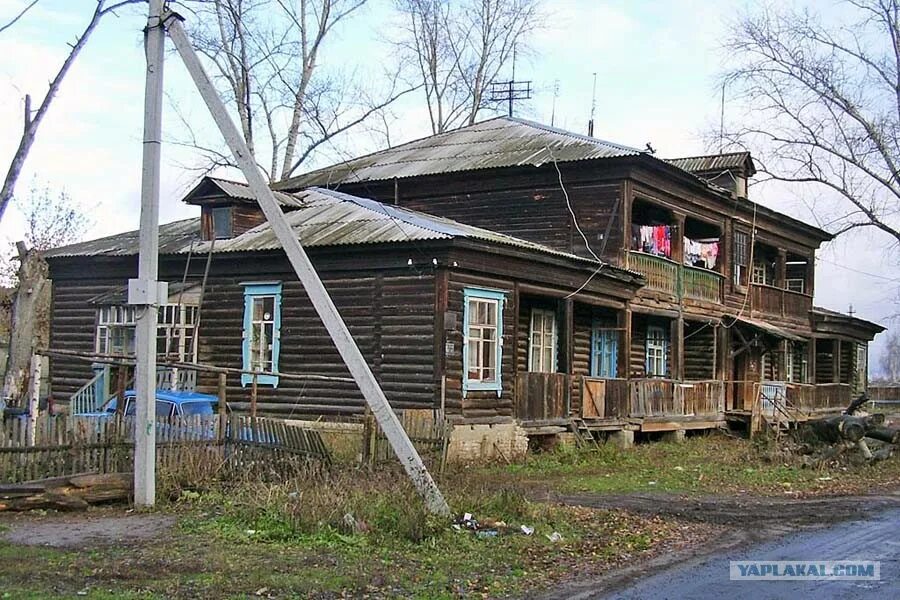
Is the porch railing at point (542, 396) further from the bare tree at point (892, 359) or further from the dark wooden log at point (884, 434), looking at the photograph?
the bare tree at point (892, 359)

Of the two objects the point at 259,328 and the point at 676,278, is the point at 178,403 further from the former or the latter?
the point at 676,278

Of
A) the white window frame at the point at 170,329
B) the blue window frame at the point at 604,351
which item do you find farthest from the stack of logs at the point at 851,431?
the white window frame at the point at 170,329

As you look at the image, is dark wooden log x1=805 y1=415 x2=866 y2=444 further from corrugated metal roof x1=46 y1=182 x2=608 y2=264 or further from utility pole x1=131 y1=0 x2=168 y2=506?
utility pole x1=131 y1=0 x2=168 y2=506

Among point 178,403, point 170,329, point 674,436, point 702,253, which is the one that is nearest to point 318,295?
point 178,403

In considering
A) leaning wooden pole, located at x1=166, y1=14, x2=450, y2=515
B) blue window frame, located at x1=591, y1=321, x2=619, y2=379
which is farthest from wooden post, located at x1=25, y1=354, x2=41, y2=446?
blue window frame, located at x1=591, y1=321, x2=619, y2=379

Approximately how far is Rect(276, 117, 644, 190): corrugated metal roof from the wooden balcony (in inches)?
369

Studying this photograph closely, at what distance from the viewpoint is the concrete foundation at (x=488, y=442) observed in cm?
1844

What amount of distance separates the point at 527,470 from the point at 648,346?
36.8 feet

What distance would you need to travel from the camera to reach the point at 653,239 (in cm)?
2759

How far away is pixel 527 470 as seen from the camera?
18.2m

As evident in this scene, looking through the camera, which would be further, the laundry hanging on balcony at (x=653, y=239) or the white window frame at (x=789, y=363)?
the white window frame at (x=789, y=363)

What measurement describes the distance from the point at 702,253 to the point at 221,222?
14.8 metres

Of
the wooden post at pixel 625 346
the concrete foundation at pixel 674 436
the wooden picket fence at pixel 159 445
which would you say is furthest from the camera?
the concrete foundation at pixel 674 436

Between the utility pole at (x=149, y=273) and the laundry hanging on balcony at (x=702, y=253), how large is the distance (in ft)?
68.4
